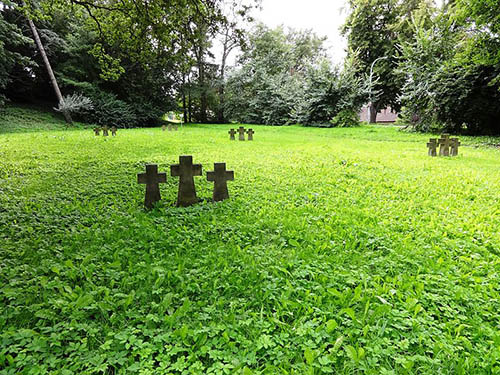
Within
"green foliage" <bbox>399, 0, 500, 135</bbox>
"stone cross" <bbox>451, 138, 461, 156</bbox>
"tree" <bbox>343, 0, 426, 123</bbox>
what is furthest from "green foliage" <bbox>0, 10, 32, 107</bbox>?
"tree" <bbox>343, 0, 426, 123</bbox>

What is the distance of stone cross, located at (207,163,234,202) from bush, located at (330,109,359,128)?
2167 cm

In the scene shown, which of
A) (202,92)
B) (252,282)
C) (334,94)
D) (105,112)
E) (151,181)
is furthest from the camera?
(202,92)

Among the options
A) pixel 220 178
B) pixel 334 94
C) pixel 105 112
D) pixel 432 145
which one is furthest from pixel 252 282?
pixel 105 112

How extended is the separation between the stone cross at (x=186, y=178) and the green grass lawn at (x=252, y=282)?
26 cm

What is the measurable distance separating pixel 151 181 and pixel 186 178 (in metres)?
0.58

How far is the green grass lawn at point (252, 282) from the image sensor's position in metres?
1.91

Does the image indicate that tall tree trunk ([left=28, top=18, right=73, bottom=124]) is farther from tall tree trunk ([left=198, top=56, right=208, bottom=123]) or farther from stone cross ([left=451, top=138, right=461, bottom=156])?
stone cross ([left=451, top=138, right=461, bottom=156])

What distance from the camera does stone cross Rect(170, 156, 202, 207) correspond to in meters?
4.71

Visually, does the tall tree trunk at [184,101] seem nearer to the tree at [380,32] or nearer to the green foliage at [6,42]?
the green foliage at [6,42]

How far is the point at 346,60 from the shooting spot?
2459cm

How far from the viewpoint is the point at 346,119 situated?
24234 mm

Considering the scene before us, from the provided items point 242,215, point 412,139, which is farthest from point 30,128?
point 412,139

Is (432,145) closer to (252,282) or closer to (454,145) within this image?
(454,145)

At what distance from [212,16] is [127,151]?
578 centimetres
